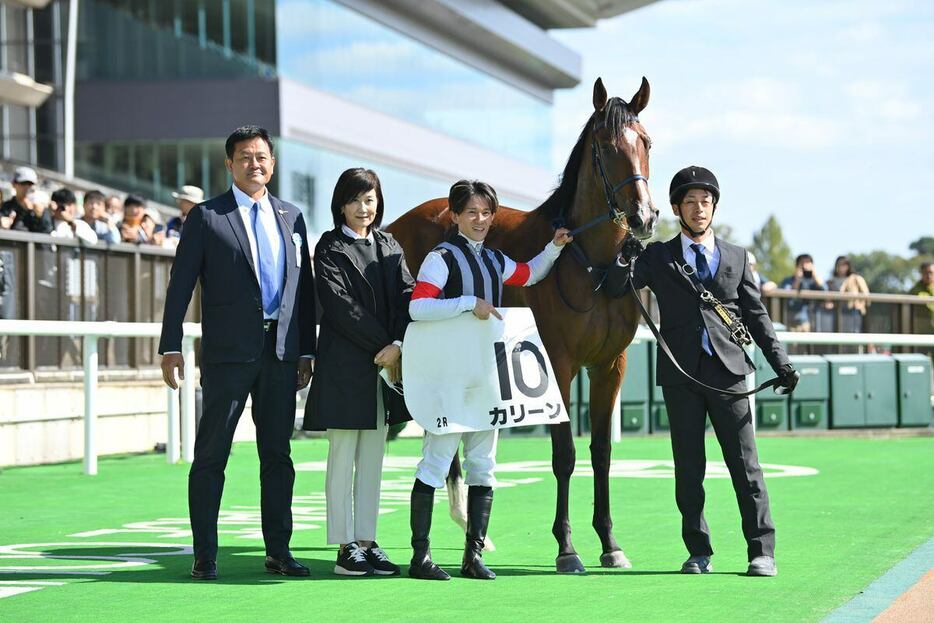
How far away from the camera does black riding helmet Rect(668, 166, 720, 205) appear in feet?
22.2

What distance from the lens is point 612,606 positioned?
5.83 m

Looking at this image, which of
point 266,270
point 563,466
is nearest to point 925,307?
point 563,466

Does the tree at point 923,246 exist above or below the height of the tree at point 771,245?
below

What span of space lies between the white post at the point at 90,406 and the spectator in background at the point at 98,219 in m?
2.37

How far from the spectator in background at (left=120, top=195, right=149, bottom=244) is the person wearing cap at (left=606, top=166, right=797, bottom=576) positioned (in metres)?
8.61

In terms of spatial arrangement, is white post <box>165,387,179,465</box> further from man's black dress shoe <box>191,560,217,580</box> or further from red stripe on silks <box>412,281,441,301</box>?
red stripe on silks <box>412,281,441,301</box>

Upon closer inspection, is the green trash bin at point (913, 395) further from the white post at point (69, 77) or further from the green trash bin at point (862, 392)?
the white post at point (69, 77)

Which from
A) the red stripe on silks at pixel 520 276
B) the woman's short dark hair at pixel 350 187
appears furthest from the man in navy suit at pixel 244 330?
the red stripe on silks at pixel 520 276

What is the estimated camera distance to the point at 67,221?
13.7 m

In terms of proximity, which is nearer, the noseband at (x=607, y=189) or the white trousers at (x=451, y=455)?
the white trousers at (x=451, y=455)

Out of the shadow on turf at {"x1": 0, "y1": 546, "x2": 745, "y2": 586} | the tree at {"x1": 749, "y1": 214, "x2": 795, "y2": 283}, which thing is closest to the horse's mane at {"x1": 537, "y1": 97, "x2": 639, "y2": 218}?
the shadow on turf at {"x1": 0, "y1": 546, "x2": 745, "y2": 586}

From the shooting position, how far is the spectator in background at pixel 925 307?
19.1 m

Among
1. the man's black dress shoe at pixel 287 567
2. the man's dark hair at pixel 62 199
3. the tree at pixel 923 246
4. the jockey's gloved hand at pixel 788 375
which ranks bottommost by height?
the man's black dress shoe at pixel 287 567

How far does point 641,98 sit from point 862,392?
1173 centimetres
